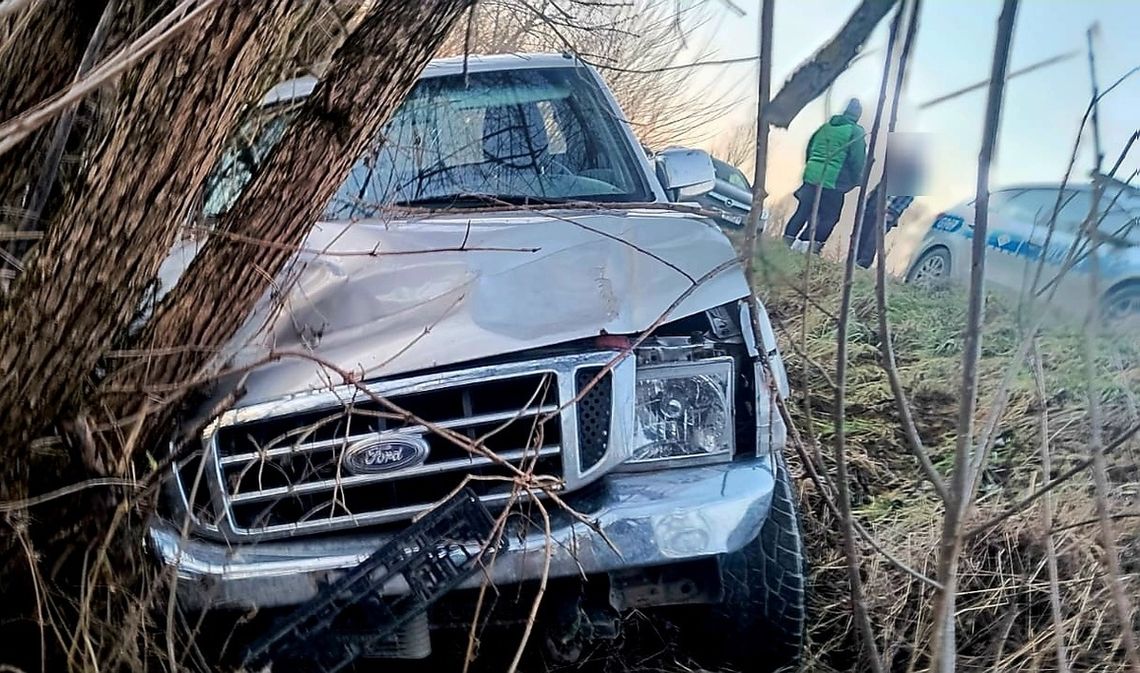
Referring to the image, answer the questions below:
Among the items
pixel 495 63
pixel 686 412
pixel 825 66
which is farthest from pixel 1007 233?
pixel 495 63

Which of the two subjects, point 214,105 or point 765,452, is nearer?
point 214,105

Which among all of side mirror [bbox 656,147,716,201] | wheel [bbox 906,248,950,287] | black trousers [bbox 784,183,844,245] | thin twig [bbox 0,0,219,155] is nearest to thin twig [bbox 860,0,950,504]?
black trousers [bbox 784,183,844,245]

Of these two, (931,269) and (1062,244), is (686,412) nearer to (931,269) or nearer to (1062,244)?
(1062,244)

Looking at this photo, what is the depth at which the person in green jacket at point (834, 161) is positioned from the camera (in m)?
1.92

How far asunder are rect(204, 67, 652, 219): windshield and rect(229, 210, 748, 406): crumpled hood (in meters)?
0.39

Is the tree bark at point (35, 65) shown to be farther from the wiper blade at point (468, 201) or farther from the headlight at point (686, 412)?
the headlight at point (686, 412)

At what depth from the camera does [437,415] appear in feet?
7.57

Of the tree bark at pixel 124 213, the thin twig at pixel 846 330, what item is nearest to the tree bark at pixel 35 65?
the tree bark at pixel 124 213

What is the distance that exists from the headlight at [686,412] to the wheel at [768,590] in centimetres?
18

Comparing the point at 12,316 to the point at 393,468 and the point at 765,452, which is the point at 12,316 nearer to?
the point at 393,468

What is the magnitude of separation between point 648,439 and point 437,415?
519 millimetres

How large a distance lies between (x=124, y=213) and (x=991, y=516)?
260cm

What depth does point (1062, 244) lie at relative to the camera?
Answer: 1.76 metres

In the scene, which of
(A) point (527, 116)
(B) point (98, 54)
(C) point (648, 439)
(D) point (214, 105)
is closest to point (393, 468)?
(C) point (648, 439)
